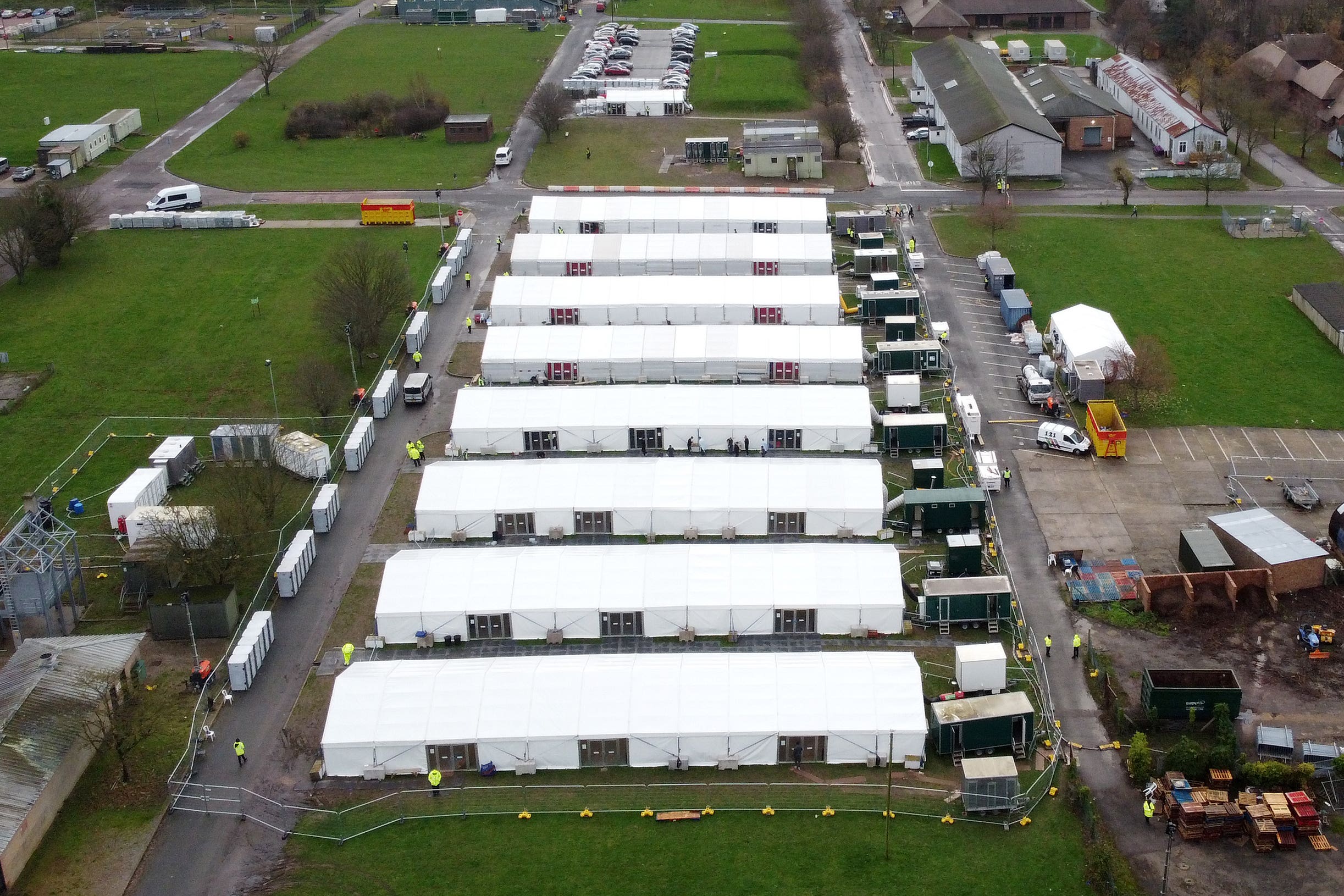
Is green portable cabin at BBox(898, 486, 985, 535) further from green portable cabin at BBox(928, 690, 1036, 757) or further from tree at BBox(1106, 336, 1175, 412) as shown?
tree at BBox(1106, 336, 1175, 412)

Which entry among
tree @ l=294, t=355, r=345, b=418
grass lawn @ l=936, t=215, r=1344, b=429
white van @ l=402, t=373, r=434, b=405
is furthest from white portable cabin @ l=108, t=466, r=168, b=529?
grass lawn @ l=936, t=215, r=1344, b=429

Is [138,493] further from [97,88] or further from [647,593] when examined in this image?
[97,88]

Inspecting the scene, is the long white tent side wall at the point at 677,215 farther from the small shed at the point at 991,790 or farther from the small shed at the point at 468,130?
the small shed at the point at 991,790

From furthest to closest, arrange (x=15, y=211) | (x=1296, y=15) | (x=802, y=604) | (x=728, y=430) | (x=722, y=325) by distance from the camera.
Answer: (x=1296, y=15), (x=15, y=211), (x=722, y=325), (x=728, y=430), (x=802, y=604)

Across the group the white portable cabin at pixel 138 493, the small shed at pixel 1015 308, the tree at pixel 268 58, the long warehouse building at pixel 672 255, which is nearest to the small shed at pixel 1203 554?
the small shed at pixel 1015 308

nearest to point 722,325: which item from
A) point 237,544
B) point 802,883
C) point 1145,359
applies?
point 1145,359

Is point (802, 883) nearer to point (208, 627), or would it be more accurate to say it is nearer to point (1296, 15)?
point (208, 627)
